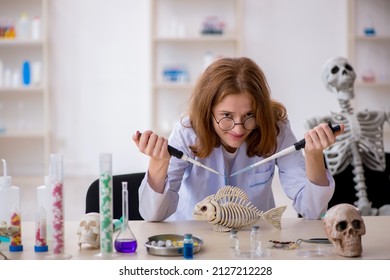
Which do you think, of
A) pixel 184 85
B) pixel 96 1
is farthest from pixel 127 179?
pixel 96 1

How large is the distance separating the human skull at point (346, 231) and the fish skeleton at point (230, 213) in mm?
257

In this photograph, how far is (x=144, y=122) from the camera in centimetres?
530

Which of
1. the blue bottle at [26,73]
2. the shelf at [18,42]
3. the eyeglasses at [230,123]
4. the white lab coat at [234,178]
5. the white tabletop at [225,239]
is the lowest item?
the white tabletop at [225,239]

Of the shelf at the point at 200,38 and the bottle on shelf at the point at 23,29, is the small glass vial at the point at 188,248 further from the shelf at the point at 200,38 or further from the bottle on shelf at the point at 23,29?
the bottle on shelf at the point at 23,29

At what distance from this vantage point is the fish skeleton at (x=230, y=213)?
1.38 m

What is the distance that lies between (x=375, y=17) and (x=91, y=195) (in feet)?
13.2

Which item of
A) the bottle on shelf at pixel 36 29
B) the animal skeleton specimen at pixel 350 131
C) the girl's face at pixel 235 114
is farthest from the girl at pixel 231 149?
the bottle on shelf at pixel 36 29

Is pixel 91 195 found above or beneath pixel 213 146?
beneath

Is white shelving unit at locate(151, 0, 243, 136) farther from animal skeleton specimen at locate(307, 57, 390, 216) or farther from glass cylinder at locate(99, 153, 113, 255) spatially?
glass cylinder at locate(99, 153, 113, 255)

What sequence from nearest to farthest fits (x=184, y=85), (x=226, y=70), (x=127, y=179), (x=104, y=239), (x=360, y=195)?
(x=104, y=239) → (x=226, y=70) → (x=127, y=179) → (x=360, y=195) → (x=184, y=85)

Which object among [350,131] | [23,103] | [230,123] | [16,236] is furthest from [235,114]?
[23,103]

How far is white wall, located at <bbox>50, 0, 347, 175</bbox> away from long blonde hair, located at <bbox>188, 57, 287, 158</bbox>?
11.5 ft

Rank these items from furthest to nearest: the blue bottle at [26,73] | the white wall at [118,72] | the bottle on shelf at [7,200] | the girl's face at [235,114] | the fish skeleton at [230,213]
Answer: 1. the white wall at [118,72]
2. the blue bottle at [26,73]
3. the girl's face at [235,114]
4. the fish skeleton at [230,213]
5. the bottle on shelf at [7,200]

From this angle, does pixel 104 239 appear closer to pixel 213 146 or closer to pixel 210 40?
pixel 213 146
